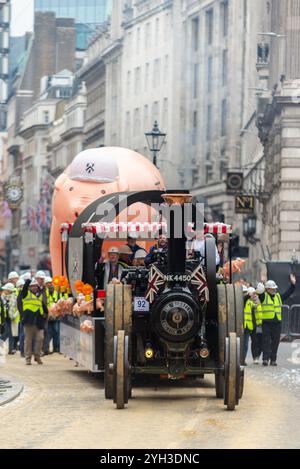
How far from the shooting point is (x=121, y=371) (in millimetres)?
21438

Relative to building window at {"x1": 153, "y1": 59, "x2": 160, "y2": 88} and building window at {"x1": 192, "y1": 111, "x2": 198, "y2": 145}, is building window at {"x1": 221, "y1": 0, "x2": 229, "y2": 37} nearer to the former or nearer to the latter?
building window at {"x1": 192, "y1": 111, "x2": 198, "y2": 145}

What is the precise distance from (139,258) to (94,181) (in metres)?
7.88

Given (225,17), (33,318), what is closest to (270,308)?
(33,318)

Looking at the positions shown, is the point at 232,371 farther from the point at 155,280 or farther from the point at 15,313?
the point at 15,313

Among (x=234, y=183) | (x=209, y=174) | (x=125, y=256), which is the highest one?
(x=209, y=174)

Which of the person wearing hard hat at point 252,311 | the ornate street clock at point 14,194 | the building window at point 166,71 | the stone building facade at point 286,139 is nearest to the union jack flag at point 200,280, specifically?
the person wearing hard hat at point 252,311

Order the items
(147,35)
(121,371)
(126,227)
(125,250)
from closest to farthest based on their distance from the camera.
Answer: (121,371) → (126,227) → (125,250) → (147,35)

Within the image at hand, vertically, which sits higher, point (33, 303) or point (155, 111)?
point (155, 111)

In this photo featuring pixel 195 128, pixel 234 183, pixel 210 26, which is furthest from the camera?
pixel 210 26

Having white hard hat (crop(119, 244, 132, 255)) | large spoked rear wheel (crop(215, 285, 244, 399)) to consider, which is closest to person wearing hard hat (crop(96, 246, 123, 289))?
white hard hat (crop(119, 244, 132, 255))

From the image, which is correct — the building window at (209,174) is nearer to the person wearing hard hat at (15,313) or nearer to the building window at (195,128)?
the building window at (195,128)

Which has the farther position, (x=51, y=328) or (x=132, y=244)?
(x=51, y=328)
